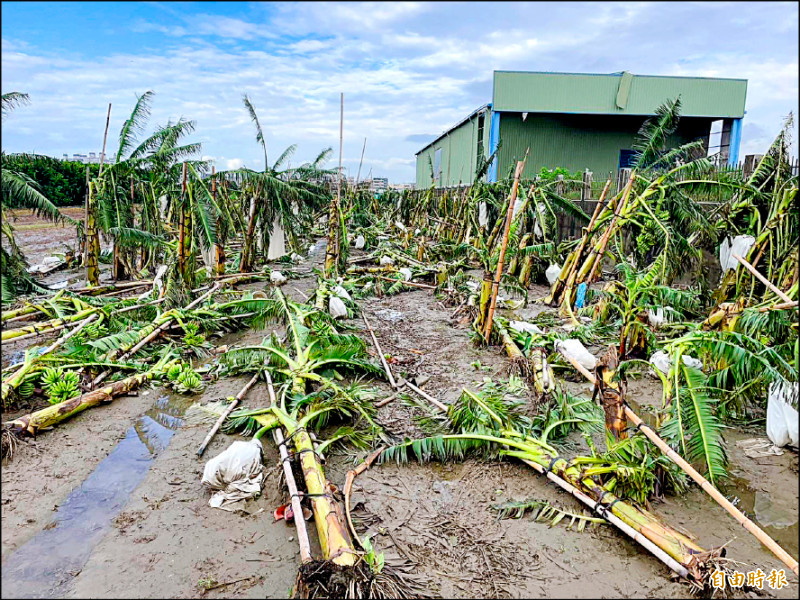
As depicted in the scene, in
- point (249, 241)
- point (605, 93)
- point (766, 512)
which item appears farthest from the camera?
point (605, 93)

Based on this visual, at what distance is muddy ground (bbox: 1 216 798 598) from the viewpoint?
282 cm

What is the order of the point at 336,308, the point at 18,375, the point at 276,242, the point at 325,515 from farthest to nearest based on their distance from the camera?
1. the point at 276,242
2. the point at 336,308
3. the point at 18,375
4. the point at 325,515

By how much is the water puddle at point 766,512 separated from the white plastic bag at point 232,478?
10.8ft

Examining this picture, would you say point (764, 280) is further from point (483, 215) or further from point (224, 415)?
point (483, 215)

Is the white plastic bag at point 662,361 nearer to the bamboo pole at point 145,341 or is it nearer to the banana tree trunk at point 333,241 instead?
the bamboo pole at point 145,341

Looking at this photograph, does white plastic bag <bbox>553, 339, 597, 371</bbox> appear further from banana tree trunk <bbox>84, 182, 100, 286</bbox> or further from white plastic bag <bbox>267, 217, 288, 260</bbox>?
white plastic bag <bbox>267, 217, 288, 260</bbox>

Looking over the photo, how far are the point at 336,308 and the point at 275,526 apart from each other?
4580 mm

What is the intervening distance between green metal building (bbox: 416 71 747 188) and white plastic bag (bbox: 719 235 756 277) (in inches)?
432

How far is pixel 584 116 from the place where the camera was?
21594 millimetres

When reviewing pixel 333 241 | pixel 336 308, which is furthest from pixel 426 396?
pixel 333 241

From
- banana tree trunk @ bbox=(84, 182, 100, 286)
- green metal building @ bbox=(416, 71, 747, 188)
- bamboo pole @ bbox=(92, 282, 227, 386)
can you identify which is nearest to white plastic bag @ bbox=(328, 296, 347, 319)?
bamboo pole @ bbox=(92, 282, 227, 386)

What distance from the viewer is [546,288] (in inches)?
423

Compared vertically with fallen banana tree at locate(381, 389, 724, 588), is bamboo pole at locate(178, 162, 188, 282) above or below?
above

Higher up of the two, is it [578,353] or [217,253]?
[217,253]
